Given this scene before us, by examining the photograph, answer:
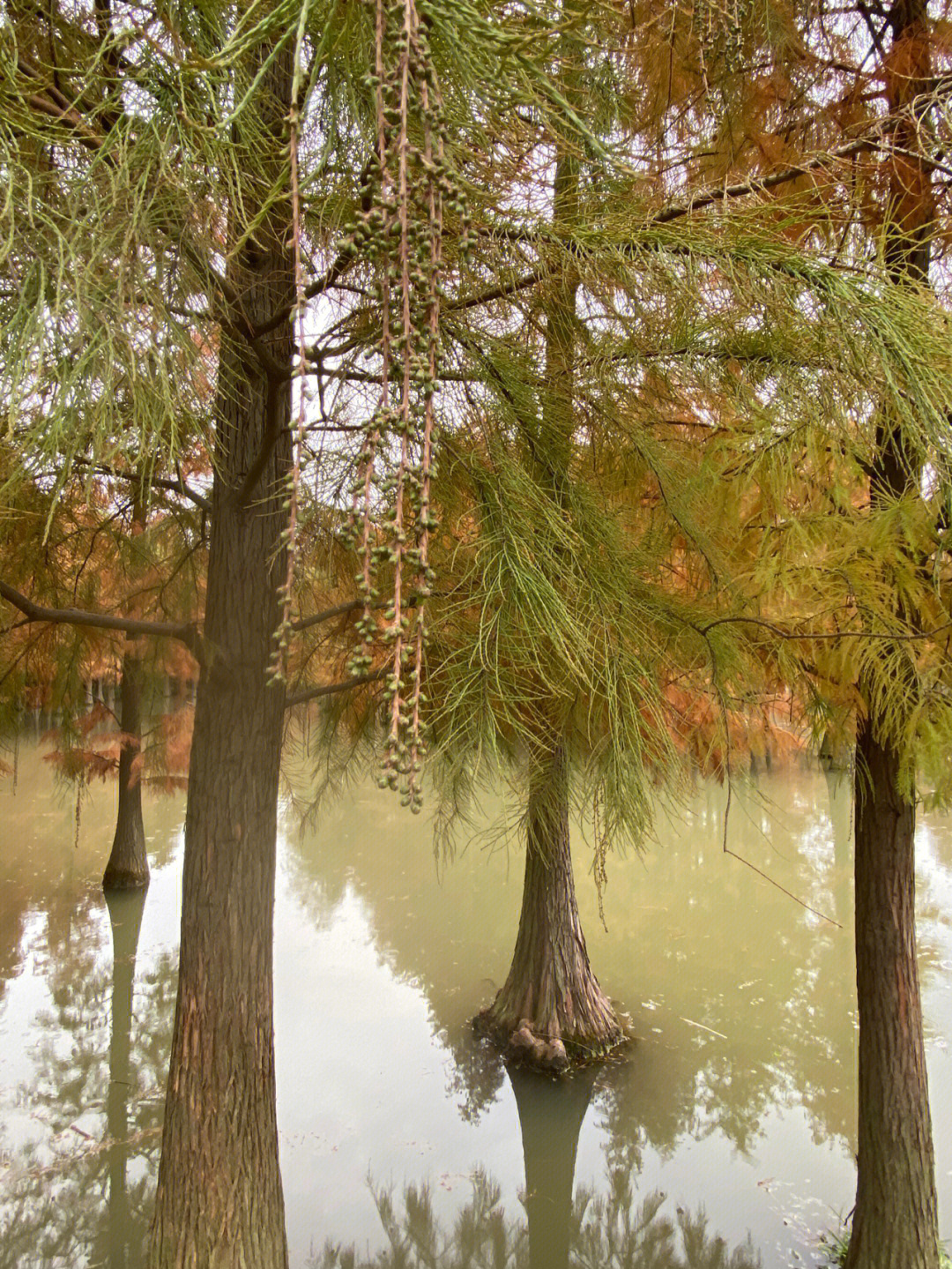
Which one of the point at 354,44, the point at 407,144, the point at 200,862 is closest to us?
the point at 407,144

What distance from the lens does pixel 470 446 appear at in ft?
7.71

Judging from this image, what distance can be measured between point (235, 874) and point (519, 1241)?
194 cm

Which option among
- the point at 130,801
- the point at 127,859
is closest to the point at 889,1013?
the point at 130,801

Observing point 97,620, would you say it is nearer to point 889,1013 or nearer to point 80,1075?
point 889,1013

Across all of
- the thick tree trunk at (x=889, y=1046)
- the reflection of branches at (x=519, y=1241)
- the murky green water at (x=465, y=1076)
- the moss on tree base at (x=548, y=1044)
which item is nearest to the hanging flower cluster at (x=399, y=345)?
the murky green water at (x=465, y=1076)

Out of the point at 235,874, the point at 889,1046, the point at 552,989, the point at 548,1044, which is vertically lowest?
the point at 548,1044

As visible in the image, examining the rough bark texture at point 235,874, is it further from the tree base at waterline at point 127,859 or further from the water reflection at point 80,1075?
the tree base at waterline at point 127,859

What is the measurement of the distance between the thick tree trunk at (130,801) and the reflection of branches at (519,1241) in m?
3.49

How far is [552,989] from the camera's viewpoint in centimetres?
455

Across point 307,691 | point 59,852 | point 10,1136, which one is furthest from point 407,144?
point 59,852

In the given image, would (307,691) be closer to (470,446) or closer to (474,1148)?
(470,446)

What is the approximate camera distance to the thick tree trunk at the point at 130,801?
6.14m

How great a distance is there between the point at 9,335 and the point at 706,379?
5.13 feet

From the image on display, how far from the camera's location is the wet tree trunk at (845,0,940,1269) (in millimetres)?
2760
